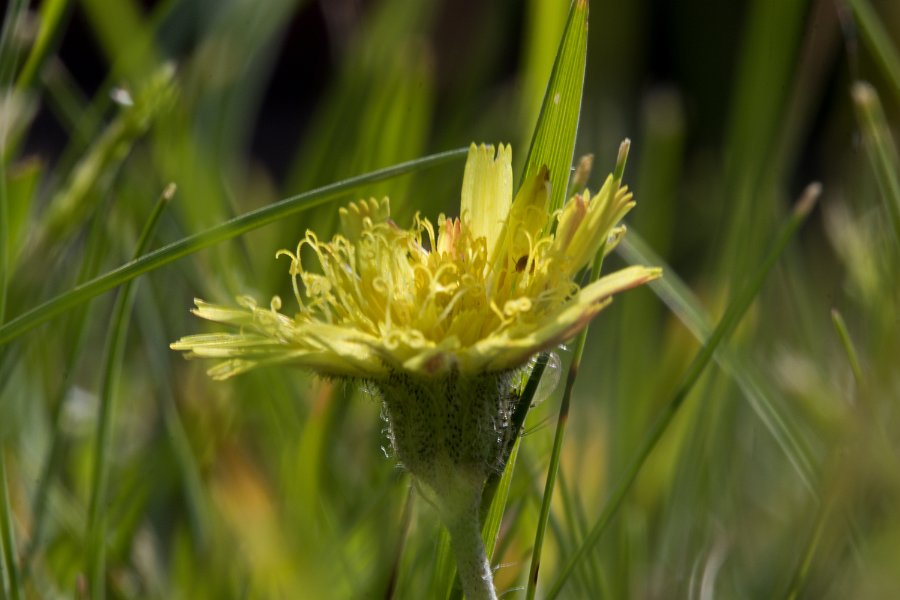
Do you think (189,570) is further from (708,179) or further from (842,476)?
(708,179)

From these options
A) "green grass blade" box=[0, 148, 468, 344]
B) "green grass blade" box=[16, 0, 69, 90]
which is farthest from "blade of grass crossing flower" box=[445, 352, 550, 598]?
"green grass blade" box=[16, 0, 69, 90]

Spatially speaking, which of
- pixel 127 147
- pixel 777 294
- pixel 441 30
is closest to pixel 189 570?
pixel 127 147

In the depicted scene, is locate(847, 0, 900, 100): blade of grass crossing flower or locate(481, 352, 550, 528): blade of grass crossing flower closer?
locate(481, 352, 550, 528): blade of grass crossing flower

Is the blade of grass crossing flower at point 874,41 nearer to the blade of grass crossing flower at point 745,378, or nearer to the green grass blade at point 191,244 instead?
the blade of grass crossing flower at point 745,378

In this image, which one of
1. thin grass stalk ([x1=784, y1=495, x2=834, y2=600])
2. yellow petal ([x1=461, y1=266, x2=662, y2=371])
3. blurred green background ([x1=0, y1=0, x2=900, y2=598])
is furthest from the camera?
blurred green background ([x1=0, y1=0, x2=900, y2=598])

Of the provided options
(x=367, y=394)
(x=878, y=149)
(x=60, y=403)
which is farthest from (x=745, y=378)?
(x=60, y=403)

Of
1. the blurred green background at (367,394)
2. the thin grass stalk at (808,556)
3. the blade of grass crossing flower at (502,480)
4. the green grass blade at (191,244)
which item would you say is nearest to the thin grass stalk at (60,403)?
the blurred green background at (367,394)

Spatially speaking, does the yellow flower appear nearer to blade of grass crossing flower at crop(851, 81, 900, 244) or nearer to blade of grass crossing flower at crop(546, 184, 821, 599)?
blade of grass crossing flower at crop(546, 184, 821, 599)
